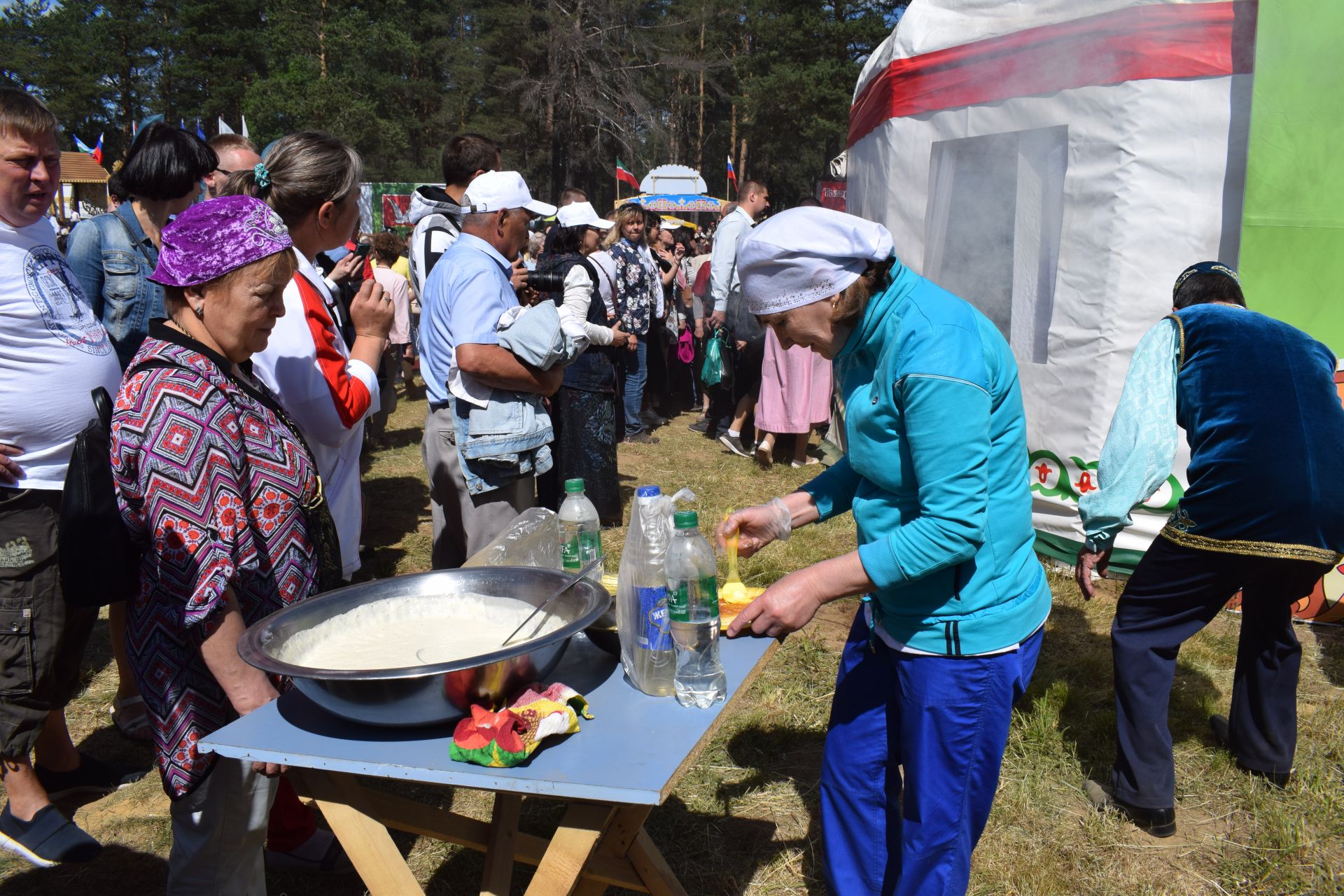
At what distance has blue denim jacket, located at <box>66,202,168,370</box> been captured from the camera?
3.37 meters

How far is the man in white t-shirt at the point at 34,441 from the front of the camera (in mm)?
2598

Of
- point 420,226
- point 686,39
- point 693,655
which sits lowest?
point 693,655

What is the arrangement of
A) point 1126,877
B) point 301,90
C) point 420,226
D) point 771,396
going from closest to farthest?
point 1126,877 < point 420,226 < point 771,396 < point 301,90

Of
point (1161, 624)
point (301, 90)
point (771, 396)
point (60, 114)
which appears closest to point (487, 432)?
point (1161, 624)

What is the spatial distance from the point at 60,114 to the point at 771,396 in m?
52.9

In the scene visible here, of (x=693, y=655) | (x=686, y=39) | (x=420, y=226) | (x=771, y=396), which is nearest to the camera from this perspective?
(x=693, y=655)

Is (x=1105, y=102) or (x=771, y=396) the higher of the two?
(x=1105, y=102)

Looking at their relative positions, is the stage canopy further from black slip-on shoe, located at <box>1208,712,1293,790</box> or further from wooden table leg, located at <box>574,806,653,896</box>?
wooden table leg, located at <box>574,806,653,896</box>

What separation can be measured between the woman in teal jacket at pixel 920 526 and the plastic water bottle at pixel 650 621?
0.19 m

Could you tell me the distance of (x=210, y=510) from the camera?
1.78 metres

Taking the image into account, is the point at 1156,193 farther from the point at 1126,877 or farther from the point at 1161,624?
the point at 1126,877

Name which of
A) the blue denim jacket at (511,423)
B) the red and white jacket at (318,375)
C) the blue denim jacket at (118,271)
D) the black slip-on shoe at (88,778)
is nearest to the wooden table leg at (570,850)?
the red and white jacket at (318,375)

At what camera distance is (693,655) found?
5.96ft

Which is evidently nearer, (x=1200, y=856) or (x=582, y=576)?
(x=582, y=576)
